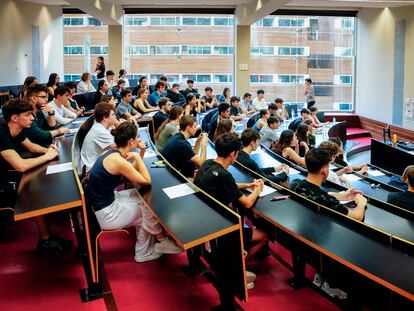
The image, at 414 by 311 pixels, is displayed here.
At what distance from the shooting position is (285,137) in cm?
614

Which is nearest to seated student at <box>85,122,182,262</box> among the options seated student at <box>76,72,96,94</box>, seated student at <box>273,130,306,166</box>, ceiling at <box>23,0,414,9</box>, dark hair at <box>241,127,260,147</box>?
dark hair at <box>241,127,260,147</box>

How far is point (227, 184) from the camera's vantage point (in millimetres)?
3490

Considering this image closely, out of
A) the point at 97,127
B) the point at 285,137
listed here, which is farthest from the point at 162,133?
the point at 285,137

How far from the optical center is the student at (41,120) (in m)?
4.78

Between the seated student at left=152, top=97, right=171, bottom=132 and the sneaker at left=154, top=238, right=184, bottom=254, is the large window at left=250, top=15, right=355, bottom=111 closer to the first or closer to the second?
the seated student at left=152, top=97, right=171, bottom=132

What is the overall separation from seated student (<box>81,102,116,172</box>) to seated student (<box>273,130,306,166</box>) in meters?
2.36

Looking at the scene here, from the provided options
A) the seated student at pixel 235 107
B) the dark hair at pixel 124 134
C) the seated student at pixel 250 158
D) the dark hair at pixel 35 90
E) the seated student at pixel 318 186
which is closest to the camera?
the seated student at pixel 318 186

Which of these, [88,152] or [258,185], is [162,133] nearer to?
[88,152]

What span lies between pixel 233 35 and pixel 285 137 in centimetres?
894

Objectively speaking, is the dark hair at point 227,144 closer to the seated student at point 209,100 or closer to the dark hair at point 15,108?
the dark hair at point 15,108

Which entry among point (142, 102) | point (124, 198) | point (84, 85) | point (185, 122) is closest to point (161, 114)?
point (142, 102)

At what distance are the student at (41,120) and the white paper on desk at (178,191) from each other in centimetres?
187

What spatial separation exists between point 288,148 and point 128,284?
3154 millimetres

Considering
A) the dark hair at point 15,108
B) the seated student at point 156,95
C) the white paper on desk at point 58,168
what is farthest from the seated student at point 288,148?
the seated student at point 156,95
